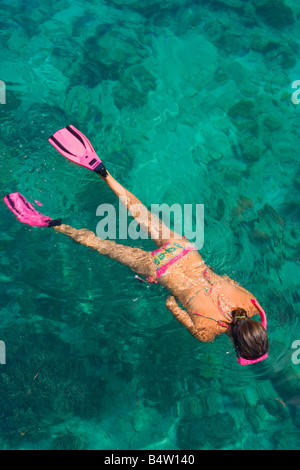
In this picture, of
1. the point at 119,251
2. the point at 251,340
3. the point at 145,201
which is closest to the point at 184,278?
the point at 119,251

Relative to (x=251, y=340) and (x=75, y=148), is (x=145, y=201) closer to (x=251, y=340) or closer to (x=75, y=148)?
(x=75, y=148)

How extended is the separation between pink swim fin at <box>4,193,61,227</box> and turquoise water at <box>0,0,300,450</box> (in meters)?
0.36

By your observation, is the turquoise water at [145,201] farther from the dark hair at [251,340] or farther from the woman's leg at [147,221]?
the dark hair at [251,340]

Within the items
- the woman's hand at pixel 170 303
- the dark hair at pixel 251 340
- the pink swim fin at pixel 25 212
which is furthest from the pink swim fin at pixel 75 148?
the dark hair at pixel 251 340

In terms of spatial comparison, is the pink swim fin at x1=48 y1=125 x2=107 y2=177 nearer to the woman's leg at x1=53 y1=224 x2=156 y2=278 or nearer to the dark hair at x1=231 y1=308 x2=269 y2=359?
the woman's leg at x1=53 y1=224 x2=156 y2=278

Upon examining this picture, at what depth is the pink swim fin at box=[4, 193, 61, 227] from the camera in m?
5.83

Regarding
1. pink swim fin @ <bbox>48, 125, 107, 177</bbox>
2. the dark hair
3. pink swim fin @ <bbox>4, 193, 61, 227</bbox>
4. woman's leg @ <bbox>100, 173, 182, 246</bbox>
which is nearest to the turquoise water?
pink swim fin @ <bbox>4, 193, 61, 227</bbox>

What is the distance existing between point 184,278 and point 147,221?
3.50 ft

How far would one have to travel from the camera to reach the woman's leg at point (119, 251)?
531 cm

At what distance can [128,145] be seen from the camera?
7.24 m

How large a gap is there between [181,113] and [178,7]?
112 inches

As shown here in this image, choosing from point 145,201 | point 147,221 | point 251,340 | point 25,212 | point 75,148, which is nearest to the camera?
point 251,340

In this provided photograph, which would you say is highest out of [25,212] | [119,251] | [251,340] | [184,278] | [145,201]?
[251,340]

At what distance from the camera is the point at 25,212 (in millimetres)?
5961
